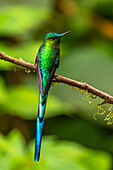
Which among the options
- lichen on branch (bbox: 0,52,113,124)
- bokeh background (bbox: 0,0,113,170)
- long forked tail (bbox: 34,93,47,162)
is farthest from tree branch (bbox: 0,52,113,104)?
bokeh background (bbox: 0,0,113,170)

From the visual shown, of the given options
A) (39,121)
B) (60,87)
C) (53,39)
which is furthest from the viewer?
(60,87)

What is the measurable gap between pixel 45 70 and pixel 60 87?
1.95m

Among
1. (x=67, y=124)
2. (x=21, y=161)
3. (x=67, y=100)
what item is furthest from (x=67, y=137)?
(x=21, y=161)

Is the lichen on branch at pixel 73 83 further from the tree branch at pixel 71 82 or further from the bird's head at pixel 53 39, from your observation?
the bird's head at pixel 53 39

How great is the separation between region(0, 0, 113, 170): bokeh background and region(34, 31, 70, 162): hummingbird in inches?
29.6

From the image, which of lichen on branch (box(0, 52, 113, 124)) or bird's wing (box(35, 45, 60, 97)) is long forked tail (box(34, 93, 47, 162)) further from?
lichen on branch (box(0, 52, 113, 124))

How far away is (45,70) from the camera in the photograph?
1813 mm

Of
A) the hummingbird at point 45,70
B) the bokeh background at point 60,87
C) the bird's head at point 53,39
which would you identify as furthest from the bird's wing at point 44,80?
the bokeh background at point 60,87

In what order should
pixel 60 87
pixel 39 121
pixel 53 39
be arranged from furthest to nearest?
pixel 60 87 → pixel 53 39 → pixel 39 121

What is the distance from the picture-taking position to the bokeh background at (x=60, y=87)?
2883 millimetres

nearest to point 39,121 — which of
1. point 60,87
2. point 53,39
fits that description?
point 53,39

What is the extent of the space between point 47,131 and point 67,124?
29cm

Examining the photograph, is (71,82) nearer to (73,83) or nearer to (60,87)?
(73,83)

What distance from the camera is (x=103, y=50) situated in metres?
4.53
